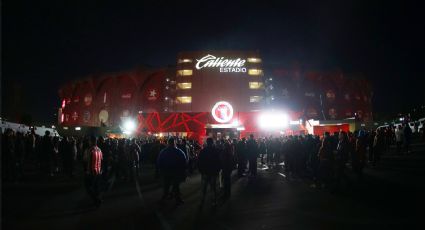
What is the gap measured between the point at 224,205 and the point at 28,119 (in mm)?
74840

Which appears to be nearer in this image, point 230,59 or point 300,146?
point 300,146

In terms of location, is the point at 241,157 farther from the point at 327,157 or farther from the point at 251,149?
the point at 327,157

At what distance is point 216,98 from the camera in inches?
2928

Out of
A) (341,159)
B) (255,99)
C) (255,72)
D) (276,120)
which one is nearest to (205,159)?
(341,159)

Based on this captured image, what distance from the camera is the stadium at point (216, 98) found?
124 feet

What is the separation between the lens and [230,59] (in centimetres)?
7362

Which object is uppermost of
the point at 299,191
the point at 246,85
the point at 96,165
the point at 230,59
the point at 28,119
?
the point at 230,59

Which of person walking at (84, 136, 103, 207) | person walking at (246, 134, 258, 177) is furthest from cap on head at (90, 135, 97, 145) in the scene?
person walking at (246, 134, 258, 177)

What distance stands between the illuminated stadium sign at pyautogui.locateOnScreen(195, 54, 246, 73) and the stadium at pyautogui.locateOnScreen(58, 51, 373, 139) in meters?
0.20

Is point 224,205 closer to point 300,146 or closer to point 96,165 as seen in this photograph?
point 96,165

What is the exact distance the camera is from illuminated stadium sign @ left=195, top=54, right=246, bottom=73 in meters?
73.3

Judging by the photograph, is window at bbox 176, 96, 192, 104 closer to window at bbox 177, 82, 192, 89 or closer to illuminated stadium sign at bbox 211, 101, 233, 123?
window at bbox 177, 82, 192, 89

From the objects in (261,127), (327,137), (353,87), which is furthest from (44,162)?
(353,87)

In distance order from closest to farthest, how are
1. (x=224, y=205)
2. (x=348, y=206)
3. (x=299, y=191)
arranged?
(x=348, y=206)
(x=224, y=205)
(x=299, y=191)
